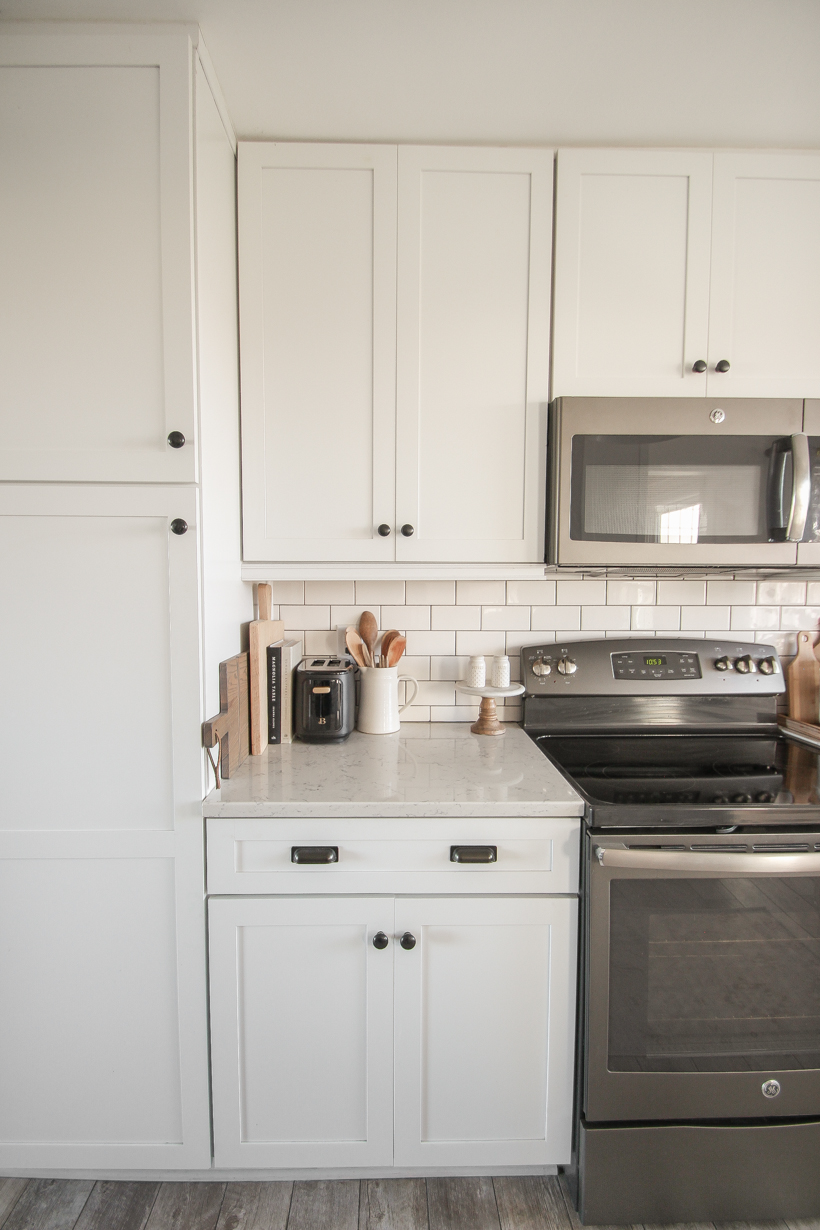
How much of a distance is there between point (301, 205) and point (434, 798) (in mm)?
1432

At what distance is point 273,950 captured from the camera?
4.17ft

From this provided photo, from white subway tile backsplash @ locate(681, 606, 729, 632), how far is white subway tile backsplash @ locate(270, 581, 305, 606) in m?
1.18

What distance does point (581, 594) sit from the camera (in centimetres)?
187

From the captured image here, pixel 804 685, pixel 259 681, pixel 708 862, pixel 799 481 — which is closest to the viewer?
pixel 708 862

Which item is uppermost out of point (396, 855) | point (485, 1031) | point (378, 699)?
point (378, 699)

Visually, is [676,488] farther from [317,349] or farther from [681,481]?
[317,349]

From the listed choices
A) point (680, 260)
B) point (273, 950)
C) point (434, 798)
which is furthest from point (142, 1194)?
point (680, 260)

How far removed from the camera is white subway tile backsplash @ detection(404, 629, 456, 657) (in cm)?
186

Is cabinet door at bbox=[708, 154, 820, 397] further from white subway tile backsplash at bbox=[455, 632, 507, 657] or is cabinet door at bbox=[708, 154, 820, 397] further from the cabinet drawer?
the cabinet drawer

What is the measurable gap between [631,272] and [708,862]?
54.2 inches

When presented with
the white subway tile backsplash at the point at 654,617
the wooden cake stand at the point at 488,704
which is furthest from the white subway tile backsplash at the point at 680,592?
the wooden cake stand at the point at 488,704

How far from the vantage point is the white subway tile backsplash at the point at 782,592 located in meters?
1.88

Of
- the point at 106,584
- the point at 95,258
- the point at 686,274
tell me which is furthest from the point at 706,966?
the point at 95,258

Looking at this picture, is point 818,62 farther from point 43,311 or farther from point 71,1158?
point 71,1158
